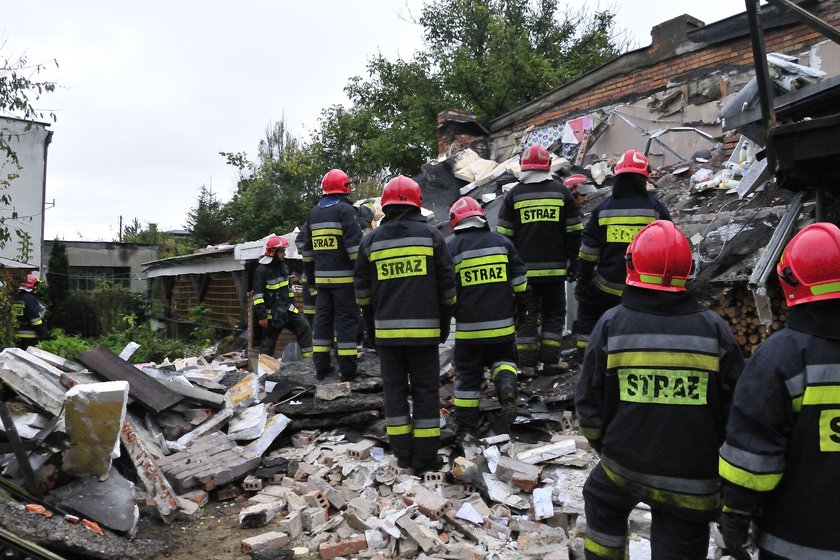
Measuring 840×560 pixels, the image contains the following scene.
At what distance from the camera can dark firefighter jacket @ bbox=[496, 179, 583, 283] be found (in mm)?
5820

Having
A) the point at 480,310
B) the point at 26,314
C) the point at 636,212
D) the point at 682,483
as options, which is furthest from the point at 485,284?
the point at 26,314

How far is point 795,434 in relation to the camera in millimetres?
1979

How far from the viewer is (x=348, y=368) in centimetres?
596

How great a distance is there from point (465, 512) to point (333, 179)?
11.2 ft

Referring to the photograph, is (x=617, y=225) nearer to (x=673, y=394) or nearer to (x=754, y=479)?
(x=673, y=394)

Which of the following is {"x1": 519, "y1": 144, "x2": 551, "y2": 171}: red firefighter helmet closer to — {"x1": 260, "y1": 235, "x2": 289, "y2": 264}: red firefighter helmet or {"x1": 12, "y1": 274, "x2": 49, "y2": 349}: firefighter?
{"x1": 260, "y1": 235, "x2": 289, "y2": 264}: red firefighter helmet

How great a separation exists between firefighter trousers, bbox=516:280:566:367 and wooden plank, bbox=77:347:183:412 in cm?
317

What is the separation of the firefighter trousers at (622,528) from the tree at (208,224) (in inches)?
818

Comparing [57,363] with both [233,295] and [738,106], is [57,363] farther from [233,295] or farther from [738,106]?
[233,295]

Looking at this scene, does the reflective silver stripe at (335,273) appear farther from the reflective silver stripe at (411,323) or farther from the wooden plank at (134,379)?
the wooden plank at (134,379)

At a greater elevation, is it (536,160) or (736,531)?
(536,160)

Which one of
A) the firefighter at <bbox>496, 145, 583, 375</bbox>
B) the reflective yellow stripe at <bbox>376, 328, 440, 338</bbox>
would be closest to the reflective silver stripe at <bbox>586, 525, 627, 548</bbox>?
the reflective yellow stripe at <bbox>376, 328, 440, 338</bbox>

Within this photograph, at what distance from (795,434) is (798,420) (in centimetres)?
5

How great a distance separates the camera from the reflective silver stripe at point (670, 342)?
7.92 ft
